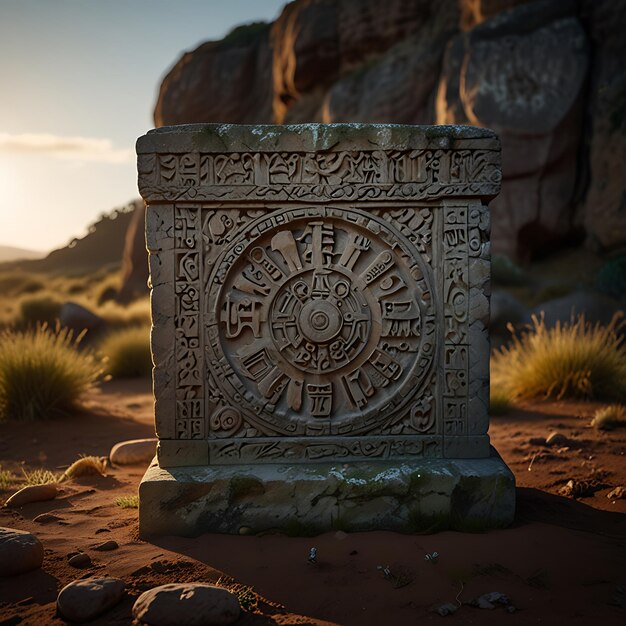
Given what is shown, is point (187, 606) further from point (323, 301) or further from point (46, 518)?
point (323, 301)

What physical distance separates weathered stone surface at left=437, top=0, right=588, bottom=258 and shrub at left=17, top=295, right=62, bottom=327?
36.0 ft

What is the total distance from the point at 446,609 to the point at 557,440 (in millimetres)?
3317

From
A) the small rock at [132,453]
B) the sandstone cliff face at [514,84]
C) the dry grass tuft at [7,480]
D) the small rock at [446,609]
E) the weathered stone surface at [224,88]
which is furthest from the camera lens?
the weathered stone surface at [224,88]

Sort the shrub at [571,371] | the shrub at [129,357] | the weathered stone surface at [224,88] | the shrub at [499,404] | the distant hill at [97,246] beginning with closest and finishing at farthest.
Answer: the shrub at [499,404] → the shrub at [571,371] → the shrub at [129,357] → the weathered stone surface at [224,88] → the distant hill at [97,246]

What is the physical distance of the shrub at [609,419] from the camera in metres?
6.28

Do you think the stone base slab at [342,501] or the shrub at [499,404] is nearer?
the stone base slab at [342,501]

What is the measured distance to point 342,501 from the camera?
388 centimetres

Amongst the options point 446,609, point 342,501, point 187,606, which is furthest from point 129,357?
point 446,609

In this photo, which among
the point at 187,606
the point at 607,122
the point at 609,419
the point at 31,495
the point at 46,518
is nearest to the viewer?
the point at 187,606

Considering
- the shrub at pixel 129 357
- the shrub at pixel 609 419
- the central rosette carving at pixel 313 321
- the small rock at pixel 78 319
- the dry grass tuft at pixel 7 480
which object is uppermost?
the central rosette carving at pixel 313 321

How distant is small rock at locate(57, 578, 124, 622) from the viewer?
293cm

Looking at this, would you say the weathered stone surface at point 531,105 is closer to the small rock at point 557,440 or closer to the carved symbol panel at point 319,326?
the small rock at point 557,440

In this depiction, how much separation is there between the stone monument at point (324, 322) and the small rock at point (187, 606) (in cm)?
90

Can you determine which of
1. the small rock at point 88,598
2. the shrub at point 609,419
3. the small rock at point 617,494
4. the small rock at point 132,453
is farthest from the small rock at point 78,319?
the small rock at point 617,494
